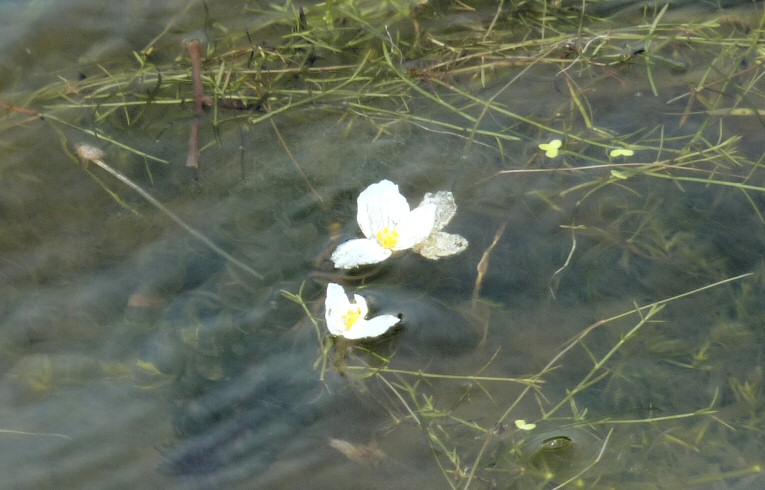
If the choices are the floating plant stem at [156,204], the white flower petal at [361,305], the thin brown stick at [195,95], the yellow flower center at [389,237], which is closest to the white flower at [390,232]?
the yellow flower center at [389,237]

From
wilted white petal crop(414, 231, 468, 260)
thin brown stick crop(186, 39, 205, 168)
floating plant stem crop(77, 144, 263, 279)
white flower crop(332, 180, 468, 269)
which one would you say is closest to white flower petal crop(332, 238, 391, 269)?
white flower crop(332, 180, 468, 269)

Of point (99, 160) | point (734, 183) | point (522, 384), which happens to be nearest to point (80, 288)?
point (99, 160)

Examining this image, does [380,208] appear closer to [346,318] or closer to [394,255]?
[394,255]

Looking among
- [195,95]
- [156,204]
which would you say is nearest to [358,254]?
[156,204]

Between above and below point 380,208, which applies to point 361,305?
below

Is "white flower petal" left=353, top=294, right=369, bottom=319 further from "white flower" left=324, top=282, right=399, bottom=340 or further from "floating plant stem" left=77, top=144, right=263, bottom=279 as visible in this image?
"floating plant stem" left=77, top=144, right=263, bottom=279

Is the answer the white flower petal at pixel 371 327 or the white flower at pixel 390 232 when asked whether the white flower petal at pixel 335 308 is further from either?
the white flower at pixel 390 232
